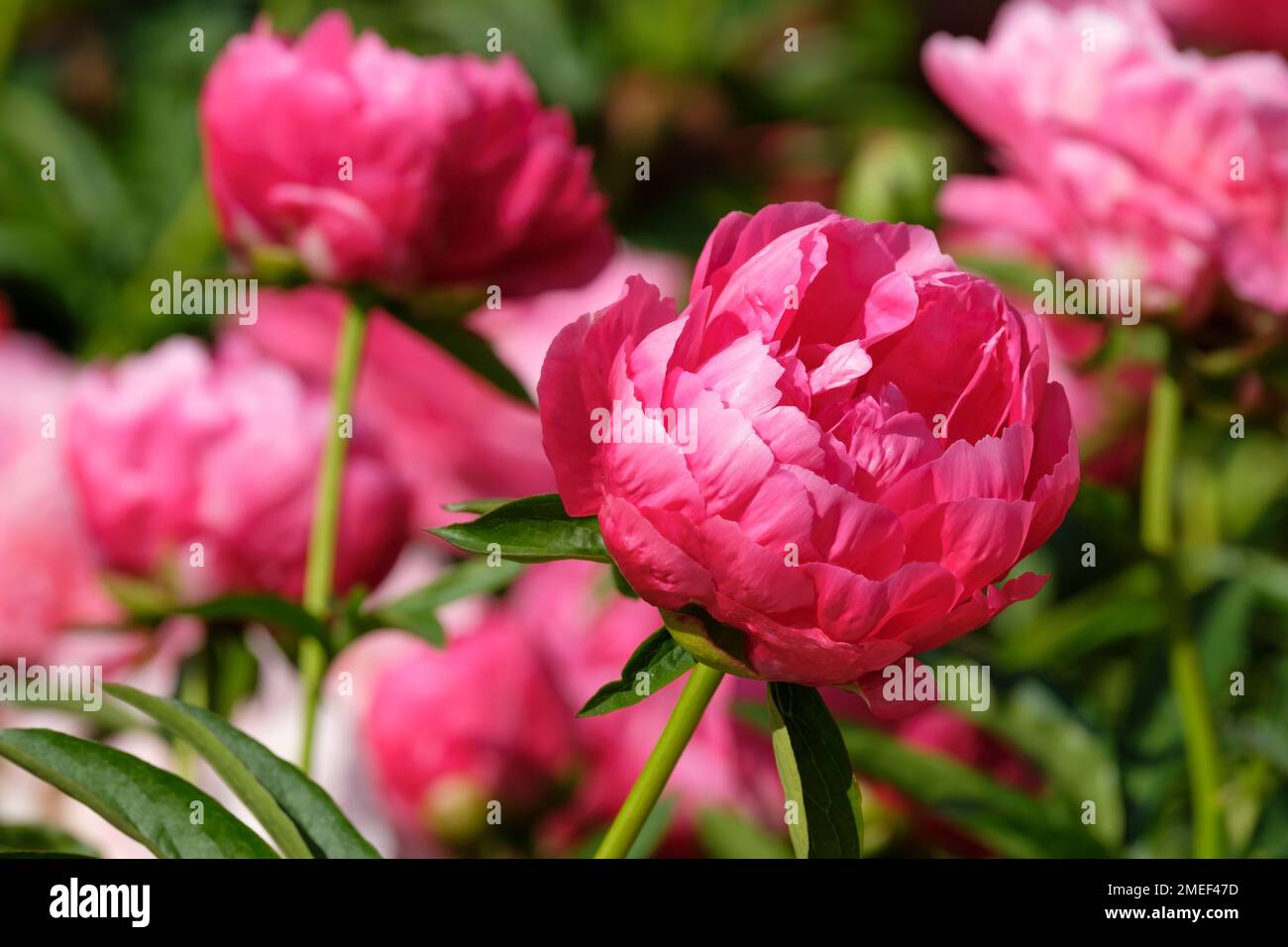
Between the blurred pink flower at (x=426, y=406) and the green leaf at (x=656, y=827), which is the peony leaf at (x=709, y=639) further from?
the blurred pink flower at (x=426, y=406)

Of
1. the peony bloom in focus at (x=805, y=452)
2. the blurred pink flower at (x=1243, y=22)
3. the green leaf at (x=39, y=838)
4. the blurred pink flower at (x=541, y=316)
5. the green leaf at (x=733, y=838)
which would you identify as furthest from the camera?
the blurred pink flower at (x=1243, y=22)

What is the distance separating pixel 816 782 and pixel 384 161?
13.1 inches

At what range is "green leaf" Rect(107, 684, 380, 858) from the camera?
481 mm

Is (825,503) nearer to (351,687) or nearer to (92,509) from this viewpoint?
(92,509)

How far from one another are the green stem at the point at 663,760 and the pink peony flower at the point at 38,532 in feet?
1.79

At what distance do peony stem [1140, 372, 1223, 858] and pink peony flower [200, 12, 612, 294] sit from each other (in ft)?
0.89

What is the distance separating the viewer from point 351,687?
40.1 inches

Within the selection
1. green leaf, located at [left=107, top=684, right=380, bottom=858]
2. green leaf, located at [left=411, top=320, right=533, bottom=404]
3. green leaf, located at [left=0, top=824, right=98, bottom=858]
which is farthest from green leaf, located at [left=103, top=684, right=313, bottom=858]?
green leaf, located at [left=411, top=320, right=533, bottom=404]

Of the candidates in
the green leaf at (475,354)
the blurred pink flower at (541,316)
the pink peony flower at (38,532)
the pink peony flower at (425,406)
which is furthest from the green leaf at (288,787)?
the blurred pink flower at (541,316)

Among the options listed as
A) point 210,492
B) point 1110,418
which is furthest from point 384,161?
point 1110,418

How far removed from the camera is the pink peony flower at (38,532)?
36.9 inches

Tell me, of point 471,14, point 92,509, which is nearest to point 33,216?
point 471,14

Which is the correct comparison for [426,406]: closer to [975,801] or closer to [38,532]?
[38,532]

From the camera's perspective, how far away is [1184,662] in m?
0.65
